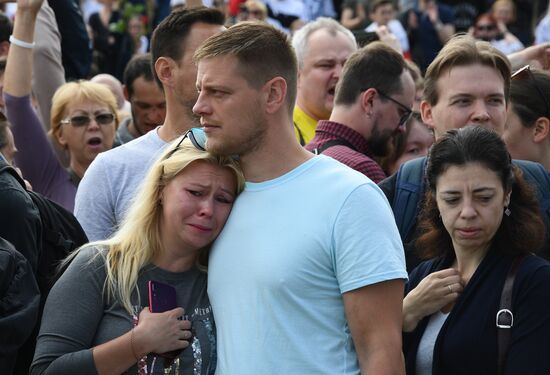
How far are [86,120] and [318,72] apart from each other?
60.1 inches

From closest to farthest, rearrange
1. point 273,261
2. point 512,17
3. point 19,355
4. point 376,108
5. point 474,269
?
point 273,261 → point 474,269 → point 19,355 → point 376,108 → point 512,17

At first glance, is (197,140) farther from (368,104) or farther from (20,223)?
(368,104)

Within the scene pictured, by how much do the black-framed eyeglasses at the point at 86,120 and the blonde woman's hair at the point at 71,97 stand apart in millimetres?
54

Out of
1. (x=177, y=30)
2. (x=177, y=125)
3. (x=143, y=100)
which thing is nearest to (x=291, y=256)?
(x=177, y=125)

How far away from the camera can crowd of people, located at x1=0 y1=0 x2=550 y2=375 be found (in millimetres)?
3371

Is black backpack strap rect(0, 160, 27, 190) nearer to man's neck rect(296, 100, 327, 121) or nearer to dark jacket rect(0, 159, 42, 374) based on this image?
dark jacket rect(0, 159, 42, 374)

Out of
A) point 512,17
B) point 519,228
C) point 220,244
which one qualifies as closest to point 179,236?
point 220,244

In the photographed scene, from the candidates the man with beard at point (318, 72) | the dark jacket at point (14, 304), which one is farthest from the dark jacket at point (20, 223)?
the man with beard at point (318, 72)

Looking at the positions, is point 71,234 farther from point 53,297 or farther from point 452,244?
point 452,244

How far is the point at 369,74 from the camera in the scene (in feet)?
17.7

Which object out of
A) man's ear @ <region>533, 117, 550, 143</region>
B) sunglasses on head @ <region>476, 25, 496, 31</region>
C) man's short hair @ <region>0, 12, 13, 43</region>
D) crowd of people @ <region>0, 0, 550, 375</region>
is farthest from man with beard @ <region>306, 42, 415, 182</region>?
sunglasses on head @ <region>476, 25, 496, 31</region>

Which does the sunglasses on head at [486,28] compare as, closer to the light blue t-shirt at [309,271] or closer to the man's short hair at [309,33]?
the man's short hair at [309,33]

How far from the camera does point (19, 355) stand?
423 centimetres

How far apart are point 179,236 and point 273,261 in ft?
1.45
